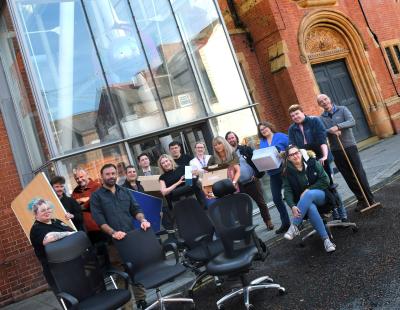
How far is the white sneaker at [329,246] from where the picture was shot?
473cm

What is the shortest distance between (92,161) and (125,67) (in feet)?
7.20

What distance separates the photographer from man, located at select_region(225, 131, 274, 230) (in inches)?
245

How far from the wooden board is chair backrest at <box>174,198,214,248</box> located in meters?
1.32

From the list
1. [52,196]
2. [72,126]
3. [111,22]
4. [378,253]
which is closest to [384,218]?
[378,253]

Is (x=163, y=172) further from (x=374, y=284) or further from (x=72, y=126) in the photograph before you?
(x=374, y=284)

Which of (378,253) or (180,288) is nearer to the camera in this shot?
(378,253)

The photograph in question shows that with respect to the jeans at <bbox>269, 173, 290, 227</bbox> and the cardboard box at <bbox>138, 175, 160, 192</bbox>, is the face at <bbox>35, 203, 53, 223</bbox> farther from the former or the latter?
the jeans at <bbox>269, 173, 290, 227</bbox>

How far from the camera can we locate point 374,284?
12.0 feet

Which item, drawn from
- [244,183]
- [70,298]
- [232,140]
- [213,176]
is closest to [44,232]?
[70,298]

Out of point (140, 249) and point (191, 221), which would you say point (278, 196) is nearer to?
point (191, 221)

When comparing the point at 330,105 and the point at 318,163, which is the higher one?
the point at 330,105

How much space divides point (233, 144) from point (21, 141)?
14.2ft

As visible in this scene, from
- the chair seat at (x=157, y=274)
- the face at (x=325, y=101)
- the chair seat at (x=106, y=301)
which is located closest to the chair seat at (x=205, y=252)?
A: the chair seat at (x=157, y=274)

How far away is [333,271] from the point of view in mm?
4227
